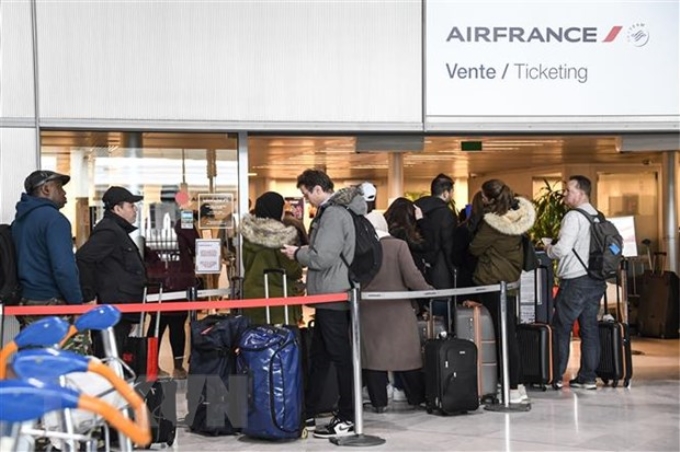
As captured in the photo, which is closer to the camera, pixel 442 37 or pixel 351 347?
pixel 351 347

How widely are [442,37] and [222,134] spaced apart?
185 cm

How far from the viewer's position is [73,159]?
26.7 feet

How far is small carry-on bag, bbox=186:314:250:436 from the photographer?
645 centimetres

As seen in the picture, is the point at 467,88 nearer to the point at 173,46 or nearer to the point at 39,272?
the point at 173,46

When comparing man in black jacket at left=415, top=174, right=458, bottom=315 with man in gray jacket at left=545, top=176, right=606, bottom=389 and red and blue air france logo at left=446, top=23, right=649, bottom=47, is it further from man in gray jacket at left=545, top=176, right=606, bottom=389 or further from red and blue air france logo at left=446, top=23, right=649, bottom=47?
red and blue air france logo at left=446, top=23, right=649, bottom=47

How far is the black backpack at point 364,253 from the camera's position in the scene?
6.57 metres

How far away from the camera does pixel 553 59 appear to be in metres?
8.39

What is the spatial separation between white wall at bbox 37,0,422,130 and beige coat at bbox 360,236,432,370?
1.40 metres

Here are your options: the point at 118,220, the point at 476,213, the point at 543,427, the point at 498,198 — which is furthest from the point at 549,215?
the point at 118,220

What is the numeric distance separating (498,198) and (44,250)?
324 cm

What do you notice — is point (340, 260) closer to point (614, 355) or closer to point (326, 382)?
point (326, 382)

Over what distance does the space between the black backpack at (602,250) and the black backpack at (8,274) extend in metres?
4.24

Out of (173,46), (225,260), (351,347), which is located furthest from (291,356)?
(173,46)

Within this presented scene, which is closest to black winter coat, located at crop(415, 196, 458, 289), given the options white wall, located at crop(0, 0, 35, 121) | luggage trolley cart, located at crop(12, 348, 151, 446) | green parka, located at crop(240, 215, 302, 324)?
green parka, located at crop(240, 215, 302, 324)
